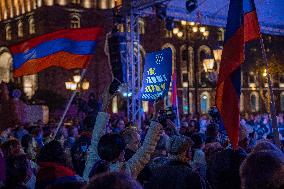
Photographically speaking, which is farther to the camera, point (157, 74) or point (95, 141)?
point (157, 74)

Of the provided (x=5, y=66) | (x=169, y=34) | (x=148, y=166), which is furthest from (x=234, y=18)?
(x=5, y=66)

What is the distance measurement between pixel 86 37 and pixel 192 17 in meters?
7.87

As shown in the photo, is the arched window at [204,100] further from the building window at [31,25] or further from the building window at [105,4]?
the building window at [31,25]

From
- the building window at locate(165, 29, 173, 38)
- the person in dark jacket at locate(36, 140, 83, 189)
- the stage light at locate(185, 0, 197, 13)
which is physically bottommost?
the person in dark jacket at locate(36, 140, 83, 189)

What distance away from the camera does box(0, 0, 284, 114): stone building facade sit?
45000 mm

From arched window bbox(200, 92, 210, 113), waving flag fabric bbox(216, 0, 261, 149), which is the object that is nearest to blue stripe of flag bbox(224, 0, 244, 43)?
waving flag fabric bbox(216, 0, 261, 149)

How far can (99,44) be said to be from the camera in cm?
4659

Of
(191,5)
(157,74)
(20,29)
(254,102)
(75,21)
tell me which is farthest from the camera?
(254,102)

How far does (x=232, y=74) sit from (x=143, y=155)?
144 centimetres

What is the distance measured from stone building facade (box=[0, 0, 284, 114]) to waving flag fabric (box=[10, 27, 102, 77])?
30.6 meters

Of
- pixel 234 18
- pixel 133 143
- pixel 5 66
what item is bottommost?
pixel 133 143

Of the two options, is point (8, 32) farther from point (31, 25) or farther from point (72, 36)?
point (72, 36)

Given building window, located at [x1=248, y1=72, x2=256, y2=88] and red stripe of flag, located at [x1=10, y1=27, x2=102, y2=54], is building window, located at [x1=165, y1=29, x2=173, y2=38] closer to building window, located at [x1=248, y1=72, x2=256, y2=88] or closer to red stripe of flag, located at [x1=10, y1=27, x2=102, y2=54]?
building window, located at [x1=248, y1=72, x2=256, y2=88]

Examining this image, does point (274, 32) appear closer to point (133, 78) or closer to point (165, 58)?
point (133, 78)
